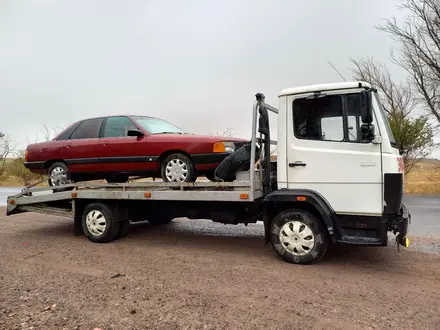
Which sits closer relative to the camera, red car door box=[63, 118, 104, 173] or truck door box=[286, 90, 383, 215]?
truck door box=[286, 90, 383, 215]

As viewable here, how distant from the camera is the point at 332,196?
475 centimetres

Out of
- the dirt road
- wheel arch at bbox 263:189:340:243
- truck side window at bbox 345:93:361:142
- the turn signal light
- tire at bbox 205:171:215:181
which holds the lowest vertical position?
the dirt road

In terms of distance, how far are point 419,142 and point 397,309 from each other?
15274 mm

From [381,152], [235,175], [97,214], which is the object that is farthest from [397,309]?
[97,214]

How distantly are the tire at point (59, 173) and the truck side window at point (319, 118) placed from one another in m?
4.38

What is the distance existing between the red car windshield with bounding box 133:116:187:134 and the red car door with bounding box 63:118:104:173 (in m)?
0.85

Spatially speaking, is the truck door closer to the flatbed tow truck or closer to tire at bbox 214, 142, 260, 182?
the flatbed tow truck

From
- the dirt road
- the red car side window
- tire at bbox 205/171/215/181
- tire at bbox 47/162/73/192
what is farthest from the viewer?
tire at bbox 47/162/73/192

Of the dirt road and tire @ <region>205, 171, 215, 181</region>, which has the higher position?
tire @ <region>205, 171, 215, 181</region>

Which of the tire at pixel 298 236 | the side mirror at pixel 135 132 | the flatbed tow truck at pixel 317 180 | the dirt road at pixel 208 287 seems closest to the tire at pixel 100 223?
the dirt road at pixel 208 287

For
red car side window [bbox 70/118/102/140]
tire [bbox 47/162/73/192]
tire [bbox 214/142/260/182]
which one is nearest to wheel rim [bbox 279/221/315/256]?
tire [bbox 214/142/260/182]

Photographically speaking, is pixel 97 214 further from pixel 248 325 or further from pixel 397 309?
pixel 397 309

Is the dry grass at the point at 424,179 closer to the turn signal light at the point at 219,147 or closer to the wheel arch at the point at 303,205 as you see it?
the wheel arch at the point at 303,205

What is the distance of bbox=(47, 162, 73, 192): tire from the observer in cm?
675
